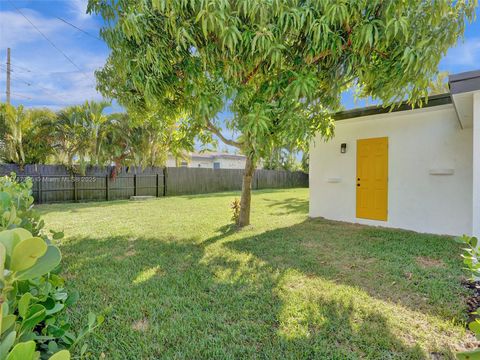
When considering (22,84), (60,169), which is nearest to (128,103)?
(60,169)

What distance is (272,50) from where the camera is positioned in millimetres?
3455

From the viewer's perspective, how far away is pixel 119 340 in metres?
2.19

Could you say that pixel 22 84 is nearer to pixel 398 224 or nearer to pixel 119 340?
pixel 119 340

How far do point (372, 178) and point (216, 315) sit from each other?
18.3ft

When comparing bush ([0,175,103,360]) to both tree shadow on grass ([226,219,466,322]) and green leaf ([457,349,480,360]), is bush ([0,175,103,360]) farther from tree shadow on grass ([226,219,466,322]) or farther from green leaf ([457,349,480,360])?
tree shadow on grass ([226,219,466,322])

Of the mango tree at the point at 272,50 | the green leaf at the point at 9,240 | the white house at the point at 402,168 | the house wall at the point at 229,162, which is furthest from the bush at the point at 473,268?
the house wall at the point at 229,162

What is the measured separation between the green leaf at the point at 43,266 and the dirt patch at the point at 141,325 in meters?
2.02

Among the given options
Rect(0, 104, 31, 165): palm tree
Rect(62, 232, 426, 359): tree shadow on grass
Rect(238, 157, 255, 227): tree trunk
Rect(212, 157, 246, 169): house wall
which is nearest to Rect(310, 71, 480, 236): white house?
Rect(238, 157, 255, 227): tree trunk

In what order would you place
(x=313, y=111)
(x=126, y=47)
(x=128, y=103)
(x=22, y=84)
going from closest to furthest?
1. (x=126, y=47)
2. (x=313, y=111)
3. (x=128, y=103)
4. (x=22, y=84)

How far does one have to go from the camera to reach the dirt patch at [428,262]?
4.02 metres

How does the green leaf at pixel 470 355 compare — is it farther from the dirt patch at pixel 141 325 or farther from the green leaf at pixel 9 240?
the dirt patch at pixel 141 325

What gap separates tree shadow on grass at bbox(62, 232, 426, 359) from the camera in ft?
6.97

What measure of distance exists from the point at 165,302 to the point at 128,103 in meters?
3.87

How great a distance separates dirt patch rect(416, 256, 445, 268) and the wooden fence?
457 inches
